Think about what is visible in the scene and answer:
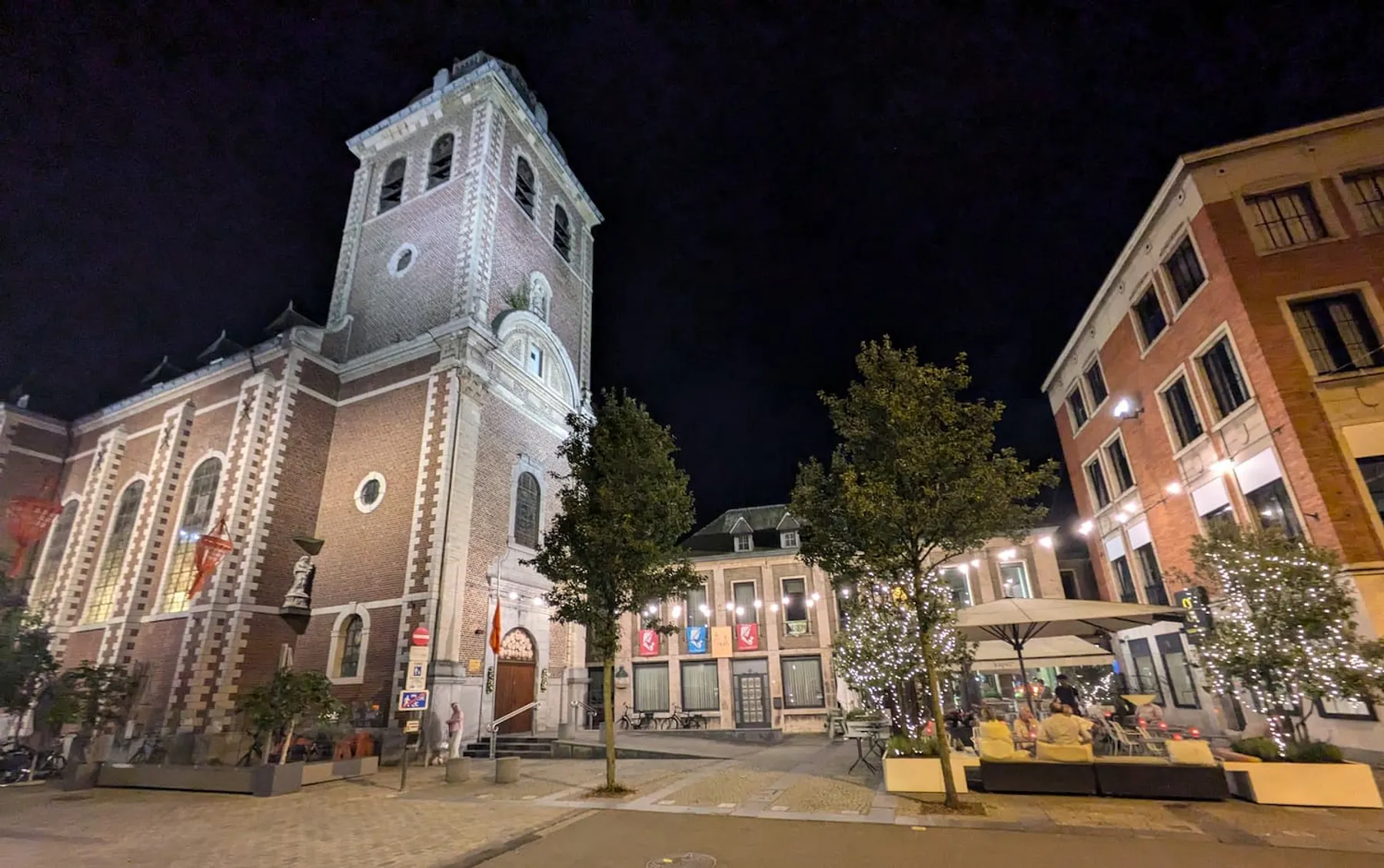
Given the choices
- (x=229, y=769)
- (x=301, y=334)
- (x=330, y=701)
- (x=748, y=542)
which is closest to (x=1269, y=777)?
(x=330, y=701)

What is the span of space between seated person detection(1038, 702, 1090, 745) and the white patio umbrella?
1.77m

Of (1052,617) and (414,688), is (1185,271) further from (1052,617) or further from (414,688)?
(414,688)

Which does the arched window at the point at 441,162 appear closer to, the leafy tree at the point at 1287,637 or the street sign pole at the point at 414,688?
the street sign pole at the point at 414,688

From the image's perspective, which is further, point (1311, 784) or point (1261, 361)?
point (1261, 361)

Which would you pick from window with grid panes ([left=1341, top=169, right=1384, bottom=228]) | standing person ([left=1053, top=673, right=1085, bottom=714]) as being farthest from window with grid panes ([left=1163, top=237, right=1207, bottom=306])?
standing person ([left=1053, top=673, right=1085, bottom=714])

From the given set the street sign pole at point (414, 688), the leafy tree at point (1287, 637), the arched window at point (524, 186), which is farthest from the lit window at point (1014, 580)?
the arched window at point (524, 186)

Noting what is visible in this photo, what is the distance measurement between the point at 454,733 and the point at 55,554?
2332 cm

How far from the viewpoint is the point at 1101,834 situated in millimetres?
7289

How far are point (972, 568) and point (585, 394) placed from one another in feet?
62.5

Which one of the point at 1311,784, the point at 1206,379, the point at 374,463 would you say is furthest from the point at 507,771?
the point at 1206,379

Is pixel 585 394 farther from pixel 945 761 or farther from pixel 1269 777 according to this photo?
pixel 1269 777

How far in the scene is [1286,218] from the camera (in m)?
15.0

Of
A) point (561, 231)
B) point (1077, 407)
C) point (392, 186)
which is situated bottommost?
point (1077, 407)

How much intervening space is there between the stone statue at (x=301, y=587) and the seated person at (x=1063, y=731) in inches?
756
